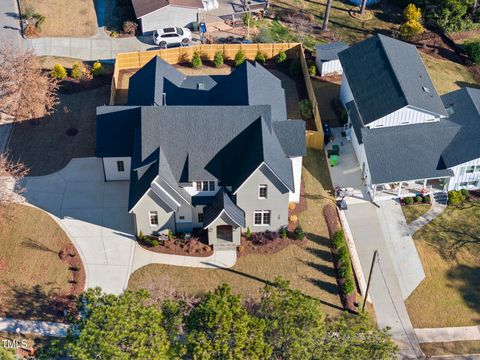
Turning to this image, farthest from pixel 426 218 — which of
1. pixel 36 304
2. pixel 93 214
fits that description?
pixel 36 304

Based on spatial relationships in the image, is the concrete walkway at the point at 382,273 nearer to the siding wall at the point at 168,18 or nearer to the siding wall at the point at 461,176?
the siding wall at the point at 461,176

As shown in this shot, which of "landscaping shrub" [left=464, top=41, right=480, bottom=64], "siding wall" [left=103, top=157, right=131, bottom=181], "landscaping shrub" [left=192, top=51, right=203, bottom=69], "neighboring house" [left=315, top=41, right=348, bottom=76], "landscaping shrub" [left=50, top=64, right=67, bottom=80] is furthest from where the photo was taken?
"landscaping shrub" [left=464, top=41, right=480, bottom=64]

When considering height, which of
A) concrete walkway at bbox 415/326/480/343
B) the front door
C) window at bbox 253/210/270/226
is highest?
window at bbox 253/210/270/226

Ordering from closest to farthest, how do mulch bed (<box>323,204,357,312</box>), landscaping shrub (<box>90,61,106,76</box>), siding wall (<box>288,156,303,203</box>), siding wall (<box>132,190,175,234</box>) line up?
mulch bed (<box>323,204,357,312</box>), siding wall (<box>132,190,175,234</box>), siding wall (<box>288,156,303,203</box>), landscaping shrub (<box>90,61,106,76</box>)

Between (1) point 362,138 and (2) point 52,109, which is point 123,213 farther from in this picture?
(1) point 362,138

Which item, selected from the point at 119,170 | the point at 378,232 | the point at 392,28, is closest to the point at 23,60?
Answer: the point at 119,170

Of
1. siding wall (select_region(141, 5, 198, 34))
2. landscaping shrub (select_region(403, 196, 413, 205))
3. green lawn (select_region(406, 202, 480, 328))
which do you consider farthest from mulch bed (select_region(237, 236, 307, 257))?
siding wall (select_region(141, 5, 198, 34))

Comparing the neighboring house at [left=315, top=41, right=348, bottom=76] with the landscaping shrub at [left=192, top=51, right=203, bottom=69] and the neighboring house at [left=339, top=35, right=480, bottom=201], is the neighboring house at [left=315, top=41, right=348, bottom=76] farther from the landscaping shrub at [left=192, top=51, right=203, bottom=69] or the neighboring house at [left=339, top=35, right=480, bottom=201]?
the landscaping shrub at [left=192, top=51, right=203, bottom=69]

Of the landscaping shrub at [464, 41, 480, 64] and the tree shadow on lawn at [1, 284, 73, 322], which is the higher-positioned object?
the landscaping shrub at [464, 41, 480, 64]
